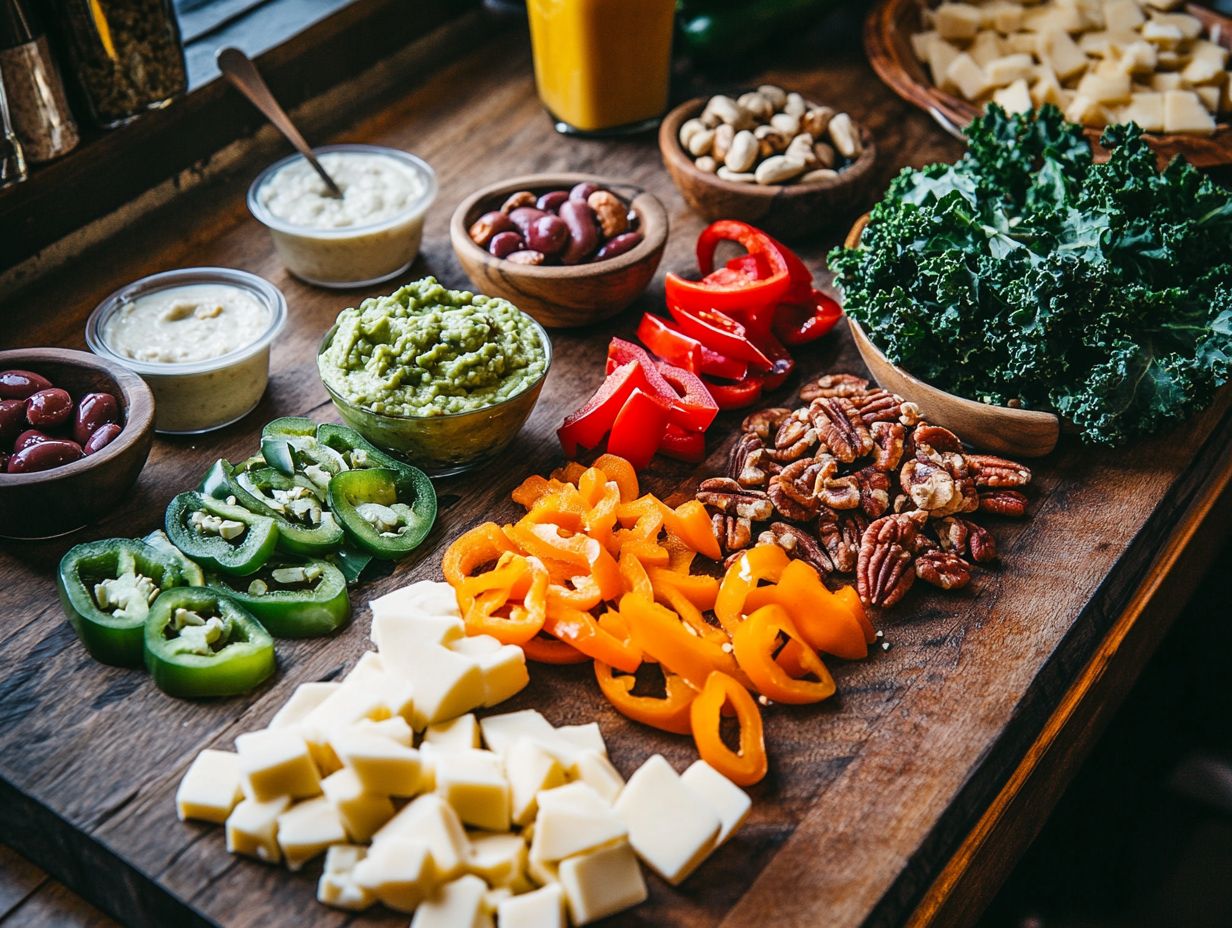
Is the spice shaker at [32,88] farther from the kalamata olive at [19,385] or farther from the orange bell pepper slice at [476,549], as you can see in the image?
the orange bell pepper slice at [476,549]

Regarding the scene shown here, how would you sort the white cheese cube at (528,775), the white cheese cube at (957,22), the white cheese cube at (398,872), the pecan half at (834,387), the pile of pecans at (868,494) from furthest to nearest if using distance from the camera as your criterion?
the white cheese cube at (957,22), the pecan half at (834,387), the pile of pecans at (868,494), the white cheese cube at (528,775), the white cheese cube at (398,872)

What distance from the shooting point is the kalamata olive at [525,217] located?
232 centimetres

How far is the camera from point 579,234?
7.54 ft

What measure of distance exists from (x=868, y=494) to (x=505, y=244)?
887mm

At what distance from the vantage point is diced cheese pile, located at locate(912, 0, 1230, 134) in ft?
9.03

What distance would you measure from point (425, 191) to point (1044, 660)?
161cm

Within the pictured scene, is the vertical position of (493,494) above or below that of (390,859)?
below

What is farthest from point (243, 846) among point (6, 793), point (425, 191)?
point (425, 191)

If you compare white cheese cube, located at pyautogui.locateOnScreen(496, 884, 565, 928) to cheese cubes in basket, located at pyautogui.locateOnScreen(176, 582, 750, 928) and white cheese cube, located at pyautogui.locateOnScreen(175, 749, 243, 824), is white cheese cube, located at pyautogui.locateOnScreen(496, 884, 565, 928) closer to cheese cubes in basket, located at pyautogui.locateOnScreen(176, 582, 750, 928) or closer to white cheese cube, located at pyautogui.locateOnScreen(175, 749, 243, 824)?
cheese cubes in basket, located at pyautogui.locateOnScreen(176, 582, 750, 928)

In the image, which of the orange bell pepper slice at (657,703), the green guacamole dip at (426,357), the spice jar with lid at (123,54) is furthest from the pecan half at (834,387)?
the spice jar with lid at (123,54)

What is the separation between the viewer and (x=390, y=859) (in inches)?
53.1

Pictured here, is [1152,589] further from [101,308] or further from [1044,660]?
[101,308]

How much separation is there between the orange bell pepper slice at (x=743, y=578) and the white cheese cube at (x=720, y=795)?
276mm

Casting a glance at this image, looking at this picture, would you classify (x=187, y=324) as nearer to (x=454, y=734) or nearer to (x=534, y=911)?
(x=454, y=734)
